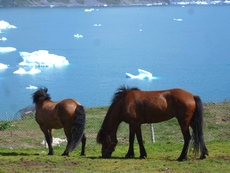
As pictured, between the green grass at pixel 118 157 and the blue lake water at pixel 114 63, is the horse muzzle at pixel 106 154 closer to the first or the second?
the green grass at pixel 118 157

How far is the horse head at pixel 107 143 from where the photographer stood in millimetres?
11781

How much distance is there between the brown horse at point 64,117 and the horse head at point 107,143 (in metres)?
0.56

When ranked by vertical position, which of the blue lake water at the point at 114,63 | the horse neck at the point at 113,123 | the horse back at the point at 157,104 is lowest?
the blue lake water at the point at 114,63

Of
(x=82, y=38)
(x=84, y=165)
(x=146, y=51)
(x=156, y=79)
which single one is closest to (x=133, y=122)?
(x=84, y=165)

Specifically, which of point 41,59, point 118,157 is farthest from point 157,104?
point 41,59

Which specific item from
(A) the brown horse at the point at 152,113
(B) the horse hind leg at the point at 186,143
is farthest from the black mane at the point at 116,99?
(B) the horse hind leg at the point at 186,143

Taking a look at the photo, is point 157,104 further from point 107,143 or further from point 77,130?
point 77,130

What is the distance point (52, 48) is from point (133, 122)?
256ft

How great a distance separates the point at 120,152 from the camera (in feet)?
42.8

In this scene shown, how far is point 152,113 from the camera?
452 inches

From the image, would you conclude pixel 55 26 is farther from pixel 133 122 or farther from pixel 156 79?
pixel 133 122

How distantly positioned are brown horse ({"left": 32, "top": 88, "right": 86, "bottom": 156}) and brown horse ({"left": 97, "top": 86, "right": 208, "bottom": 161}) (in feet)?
2.11

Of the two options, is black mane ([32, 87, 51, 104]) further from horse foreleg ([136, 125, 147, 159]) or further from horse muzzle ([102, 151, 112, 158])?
horse foreleg ([136, 125, 147, 159])

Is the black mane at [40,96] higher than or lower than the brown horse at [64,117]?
higher
